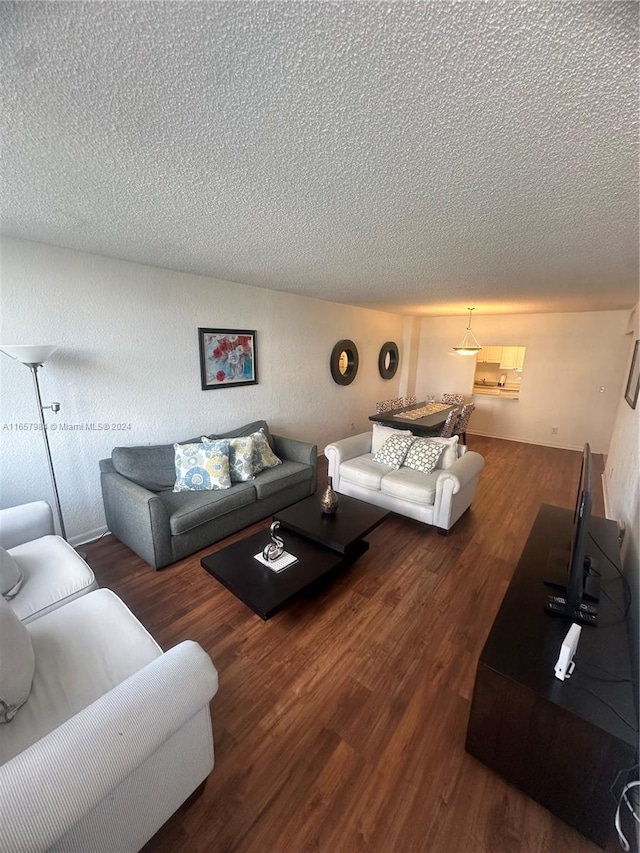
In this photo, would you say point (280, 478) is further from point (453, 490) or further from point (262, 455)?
point (453, 490)

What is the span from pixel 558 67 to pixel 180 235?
1.98m

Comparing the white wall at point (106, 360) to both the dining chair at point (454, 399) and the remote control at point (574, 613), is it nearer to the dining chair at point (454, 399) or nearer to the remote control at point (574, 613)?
the remote control at point (574, 613)

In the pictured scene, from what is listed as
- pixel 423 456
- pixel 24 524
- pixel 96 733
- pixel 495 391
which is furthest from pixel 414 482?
pixel 495 391

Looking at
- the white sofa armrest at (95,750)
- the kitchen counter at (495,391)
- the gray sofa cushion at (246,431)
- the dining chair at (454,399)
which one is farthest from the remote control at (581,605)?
the kitchen counter at (495,391)

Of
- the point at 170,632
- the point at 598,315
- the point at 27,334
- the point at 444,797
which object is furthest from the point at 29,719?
the point at 598,315

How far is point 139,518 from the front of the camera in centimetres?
241

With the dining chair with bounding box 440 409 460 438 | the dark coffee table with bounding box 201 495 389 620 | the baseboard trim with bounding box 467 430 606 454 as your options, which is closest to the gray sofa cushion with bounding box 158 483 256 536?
the dark coffee table with bounding box 201 495 389 620

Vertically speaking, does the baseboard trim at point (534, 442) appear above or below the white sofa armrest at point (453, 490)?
below

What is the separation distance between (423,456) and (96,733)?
298cm

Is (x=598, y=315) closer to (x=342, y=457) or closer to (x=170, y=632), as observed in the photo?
(x=342, y=457)

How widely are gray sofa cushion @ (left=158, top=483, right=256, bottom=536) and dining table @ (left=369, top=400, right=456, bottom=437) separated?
2.52m

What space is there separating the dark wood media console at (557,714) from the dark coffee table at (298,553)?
102 cm

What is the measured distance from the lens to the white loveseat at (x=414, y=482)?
9.48ft

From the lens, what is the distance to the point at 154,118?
1.00 meters
